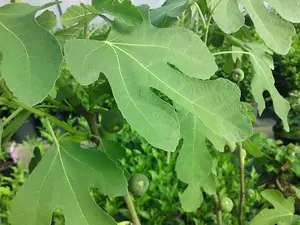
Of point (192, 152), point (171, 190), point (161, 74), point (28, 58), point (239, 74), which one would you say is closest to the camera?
point (28, 58)

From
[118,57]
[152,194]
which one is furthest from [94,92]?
[152,194]

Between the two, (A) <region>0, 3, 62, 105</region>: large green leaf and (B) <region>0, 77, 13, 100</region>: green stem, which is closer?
(A) <region>0, 3, 62, 105</region>: large green leaf

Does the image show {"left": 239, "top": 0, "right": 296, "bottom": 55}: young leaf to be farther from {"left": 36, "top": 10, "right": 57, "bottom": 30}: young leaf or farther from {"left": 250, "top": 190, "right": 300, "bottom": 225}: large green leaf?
{"left": 250, "top": 190, "right": 300, "bottom": 225}: large green leaf

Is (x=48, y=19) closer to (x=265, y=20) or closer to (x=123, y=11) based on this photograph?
(x=123, y=11)

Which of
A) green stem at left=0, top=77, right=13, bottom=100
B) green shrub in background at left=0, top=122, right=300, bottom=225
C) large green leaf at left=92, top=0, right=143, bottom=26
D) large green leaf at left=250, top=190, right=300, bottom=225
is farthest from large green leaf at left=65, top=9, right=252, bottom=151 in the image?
green shrub in background at left=0, top=122, right=300, bottom=225

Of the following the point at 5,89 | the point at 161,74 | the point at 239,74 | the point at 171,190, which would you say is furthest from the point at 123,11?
the point at 171,190

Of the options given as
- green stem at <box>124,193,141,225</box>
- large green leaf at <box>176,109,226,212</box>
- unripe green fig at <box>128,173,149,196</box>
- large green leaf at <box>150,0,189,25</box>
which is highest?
large green leaf at <box>150,0,189,25</box>
